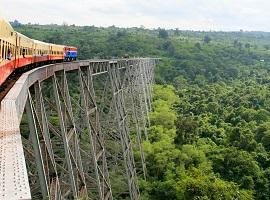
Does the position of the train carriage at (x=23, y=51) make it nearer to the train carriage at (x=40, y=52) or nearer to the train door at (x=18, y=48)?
the train door at (x=18, y=48)

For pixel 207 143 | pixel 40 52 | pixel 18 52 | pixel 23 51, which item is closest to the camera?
pixel 18 52

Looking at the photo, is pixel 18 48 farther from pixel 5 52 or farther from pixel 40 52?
pixel 40 52

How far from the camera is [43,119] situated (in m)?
12.0

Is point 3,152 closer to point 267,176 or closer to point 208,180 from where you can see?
point 208,180

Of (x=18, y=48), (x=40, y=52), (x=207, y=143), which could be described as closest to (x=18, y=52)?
(x=18, y=48)

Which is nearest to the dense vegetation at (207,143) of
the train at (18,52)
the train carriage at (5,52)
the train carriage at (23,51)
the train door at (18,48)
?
the train at (18,52)

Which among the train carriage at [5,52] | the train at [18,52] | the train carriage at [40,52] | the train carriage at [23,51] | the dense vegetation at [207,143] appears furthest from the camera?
the dense vegetation at [207,143]

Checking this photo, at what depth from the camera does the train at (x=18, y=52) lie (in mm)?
13414

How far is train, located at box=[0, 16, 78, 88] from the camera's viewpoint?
1341 cm

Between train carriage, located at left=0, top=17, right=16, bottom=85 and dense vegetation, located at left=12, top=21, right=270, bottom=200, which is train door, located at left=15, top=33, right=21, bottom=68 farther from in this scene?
dense vegetation, located at left=12, top=21, right=270, bottom=200

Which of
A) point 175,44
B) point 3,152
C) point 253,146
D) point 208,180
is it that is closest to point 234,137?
point 253,146

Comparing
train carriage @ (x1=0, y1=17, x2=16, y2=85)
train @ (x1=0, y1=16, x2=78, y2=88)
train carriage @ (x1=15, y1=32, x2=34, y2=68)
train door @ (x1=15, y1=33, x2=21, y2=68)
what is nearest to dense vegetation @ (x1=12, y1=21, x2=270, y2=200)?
train @ (x1=0, y1=16, x2=78, y2=88)

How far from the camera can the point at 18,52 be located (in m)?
18.3

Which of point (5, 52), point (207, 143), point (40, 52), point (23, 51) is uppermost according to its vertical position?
point (5, 52)
